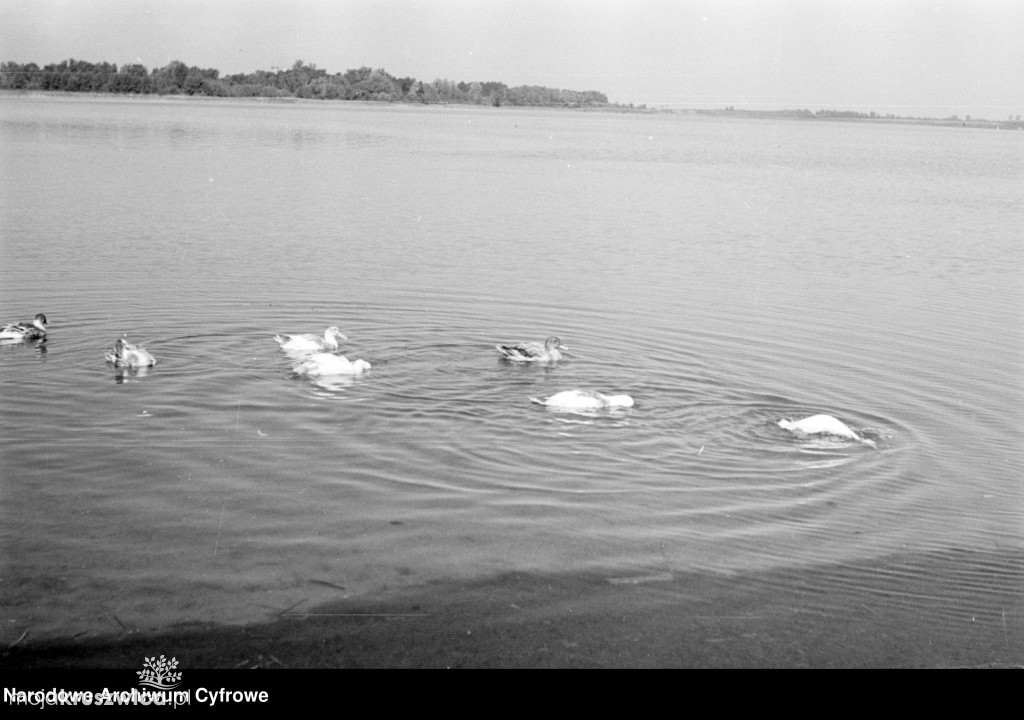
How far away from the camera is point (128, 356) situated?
14.3 m

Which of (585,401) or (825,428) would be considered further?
(585,401)

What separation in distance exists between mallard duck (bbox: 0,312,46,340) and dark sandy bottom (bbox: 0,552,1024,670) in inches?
352

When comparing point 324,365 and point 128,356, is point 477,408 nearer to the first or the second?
point 324,365

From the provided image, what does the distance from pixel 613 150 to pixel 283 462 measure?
61.5m

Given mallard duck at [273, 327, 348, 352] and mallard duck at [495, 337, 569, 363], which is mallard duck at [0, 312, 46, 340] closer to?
mallard duck at [273, 327, 348, 352]

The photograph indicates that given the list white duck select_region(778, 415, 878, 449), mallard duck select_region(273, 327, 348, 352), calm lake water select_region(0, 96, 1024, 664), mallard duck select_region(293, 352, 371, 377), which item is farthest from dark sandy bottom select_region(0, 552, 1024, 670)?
mallard duck select_region(273, 327, 348, 352)

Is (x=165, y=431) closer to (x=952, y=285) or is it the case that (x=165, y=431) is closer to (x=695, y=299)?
(x=695, y=299)

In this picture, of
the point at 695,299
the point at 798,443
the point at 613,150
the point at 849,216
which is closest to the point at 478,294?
the point at 695,299

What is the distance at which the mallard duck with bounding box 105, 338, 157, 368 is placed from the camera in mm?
14273

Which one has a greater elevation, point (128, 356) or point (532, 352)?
point (532, 352)

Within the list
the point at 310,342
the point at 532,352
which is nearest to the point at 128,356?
the point at 310,342

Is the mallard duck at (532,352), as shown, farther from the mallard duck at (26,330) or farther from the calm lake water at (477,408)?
the mallard duck at (26,330)

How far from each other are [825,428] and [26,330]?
1065cm

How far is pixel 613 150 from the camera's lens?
70.4m
